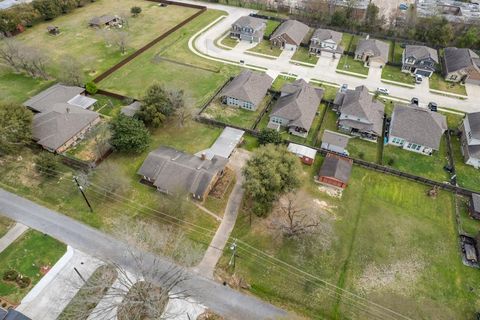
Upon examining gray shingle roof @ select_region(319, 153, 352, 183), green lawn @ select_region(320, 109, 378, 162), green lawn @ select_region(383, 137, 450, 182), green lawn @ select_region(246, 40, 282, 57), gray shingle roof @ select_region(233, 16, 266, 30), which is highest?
gray shingle roof @ select_region(233, 16, 266, 30)

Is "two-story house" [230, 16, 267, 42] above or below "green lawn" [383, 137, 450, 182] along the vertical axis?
above

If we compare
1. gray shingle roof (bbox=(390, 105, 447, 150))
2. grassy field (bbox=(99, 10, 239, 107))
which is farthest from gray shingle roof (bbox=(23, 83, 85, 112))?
gray shingle roof (bbox=(390, 105, 447, 150))

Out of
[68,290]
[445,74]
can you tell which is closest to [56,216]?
[68,290]

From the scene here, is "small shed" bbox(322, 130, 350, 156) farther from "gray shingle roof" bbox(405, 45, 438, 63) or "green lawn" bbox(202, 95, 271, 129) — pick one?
"gray shingle roof" bbox(405, 45, 438, 63)

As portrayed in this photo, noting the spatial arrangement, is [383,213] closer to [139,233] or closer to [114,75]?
[139,233]

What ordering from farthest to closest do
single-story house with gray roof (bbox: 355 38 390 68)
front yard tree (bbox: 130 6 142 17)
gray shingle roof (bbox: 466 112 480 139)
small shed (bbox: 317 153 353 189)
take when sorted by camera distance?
front yard tree (bbox: 130 6 142 17) < single-story house with gray roof (bbox: 355 38 390 68) < gray shingle roof (bbox: 466 112 480 139) < small shed (bbox: 317 153 353 189)

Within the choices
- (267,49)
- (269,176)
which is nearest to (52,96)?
(269,176)

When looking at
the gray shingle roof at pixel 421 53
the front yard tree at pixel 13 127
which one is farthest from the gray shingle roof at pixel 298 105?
the front yard tree at pixel 13 127
